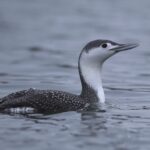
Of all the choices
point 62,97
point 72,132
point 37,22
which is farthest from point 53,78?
point 37,22

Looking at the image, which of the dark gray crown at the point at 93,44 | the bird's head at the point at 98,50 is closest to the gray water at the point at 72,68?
the bird's head at the point at 98,50

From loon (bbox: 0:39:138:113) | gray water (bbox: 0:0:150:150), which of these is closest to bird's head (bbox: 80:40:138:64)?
loon (bbox: 0:39:138:113)

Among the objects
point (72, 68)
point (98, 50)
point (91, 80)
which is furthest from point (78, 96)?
point (72, 68)

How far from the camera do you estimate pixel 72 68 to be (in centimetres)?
1916

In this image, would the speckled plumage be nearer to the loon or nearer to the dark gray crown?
the loon

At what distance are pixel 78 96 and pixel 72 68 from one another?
5.83m

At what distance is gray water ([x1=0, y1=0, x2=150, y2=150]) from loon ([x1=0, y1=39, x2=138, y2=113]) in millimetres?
143

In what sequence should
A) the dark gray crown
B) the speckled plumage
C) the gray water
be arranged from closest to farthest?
the gray water < the speckled plumage < the dark gray crown

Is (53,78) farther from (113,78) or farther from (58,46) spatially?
(58,46)

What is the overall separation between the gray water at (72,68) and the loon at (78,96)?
5.6 inches

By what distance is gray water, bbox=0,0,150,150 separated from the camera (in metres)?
11.4

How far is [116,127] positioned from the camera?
12078 millimetres

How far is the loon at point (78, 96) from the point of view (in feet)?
41.0

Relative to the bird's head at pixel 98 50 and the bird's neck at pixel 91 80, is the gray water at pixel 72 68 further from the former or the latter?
the bird's head at pixel 98 50
